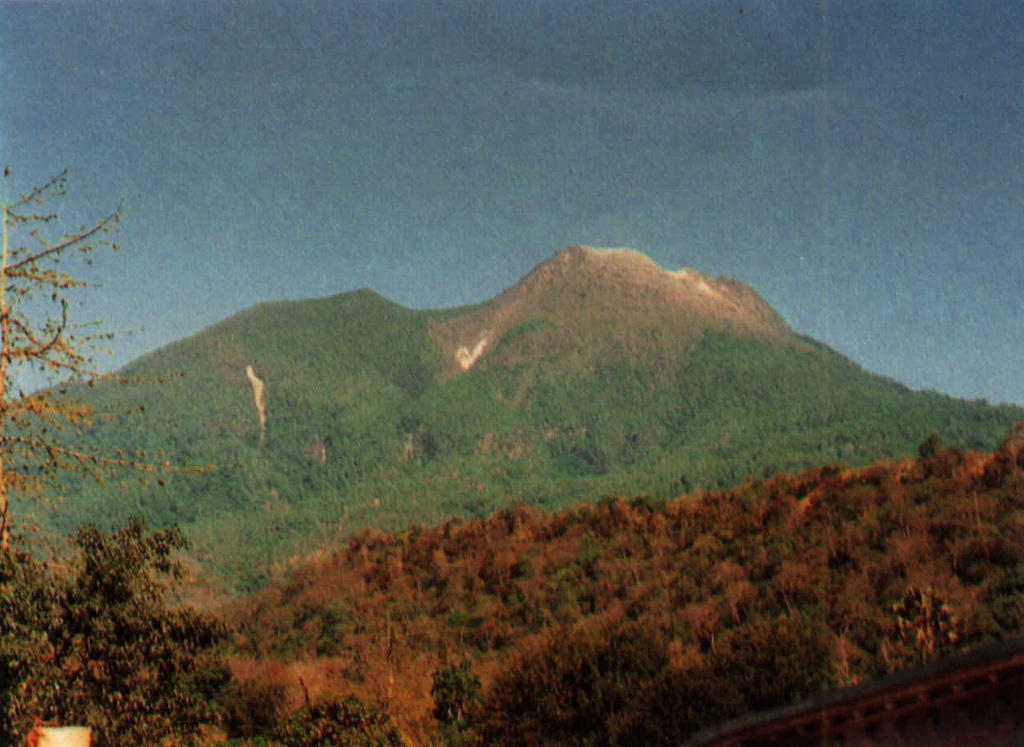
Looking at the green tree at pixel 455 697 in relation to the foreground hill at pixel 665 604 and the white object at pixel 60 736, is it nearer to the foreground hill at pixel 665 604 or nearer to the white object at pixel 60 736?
the foreground hill at pixel 665 604

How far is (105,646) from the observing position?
11.7 m

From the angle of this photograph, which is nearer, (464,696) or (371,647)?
(464,696)

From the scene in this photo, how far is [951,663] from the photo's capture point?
6.08 m

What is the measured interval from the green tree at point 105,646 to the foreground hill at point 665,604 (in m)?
6.05

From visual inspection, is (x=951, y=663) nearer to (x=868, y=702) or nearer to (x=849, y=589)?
(x=868, y=702)

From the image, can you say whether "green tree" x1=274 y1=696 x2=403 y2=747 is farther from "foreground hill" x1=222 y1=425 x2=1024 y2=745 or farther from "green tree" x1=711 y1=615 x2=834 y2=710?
"green tree" x1=711 y1=615 x2=834 y2=710

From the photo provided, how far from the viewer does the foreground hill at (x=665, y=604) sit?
1523cm

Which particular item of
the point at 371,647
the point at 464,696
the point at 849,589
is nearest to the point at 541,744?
the point at 464,696

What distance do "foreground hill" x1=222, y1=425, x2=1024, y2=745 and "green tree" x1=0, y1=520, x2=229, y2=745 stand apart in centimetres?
605

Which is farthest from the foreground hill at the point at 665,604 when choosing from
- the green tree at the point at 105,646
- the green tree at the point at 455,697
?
the green tree at the point at 105,646

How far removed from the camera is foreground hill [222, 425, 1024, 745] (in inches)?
599

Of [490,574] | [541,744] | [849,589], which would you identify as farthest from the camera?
[490,574]

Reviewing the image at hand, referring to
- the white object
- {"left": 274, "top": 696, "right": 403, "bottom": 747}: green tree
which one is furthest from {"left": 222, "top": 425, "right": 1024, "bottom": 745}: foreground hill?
the white object

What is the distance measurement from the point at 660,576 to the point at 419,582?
11787mm
